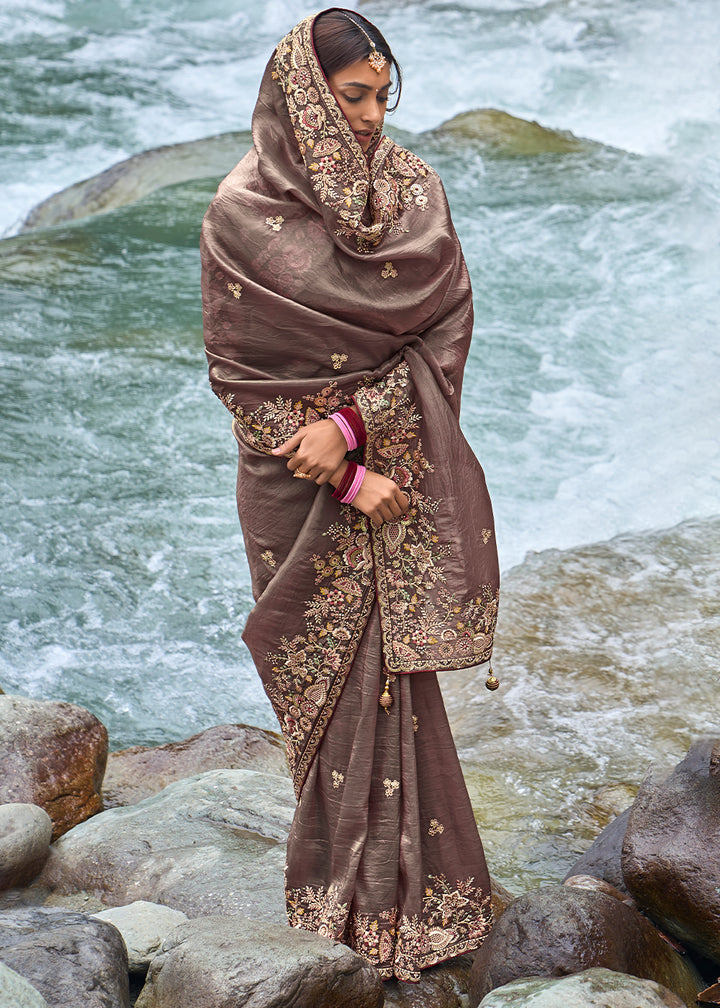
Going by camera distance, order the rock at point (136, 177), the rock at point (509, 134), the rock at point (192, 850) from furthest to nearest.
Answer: the rock at point (509, 134) < the rock at point (136, 177) < the rock at point (192, 850)

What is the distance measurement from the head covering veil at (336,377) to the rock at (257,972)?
399 mm

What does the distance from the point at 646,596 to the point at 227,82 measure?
1075 cm

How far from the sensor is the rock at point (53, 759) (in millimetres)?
3418

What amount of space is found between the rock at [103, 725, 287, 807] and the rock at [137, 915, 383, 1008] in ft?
4.78

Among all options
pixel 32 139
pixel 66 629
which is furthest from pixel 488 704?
pixel 32 139

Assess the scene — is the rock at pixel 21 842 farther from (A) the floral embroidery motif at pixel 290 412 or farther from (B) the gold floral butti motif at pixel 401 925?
(A) the floral embroidery motif at pixel 290 412

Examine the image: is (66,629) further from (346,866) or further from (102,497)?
(346,866)

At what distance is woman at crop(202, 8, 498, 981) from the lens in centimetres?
217

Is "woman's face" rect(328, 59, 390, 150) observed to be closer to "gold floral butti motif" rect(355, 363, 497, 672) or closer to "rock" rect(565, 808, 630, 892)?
"gold floral butti motif" rect(355, 363, 497, 672)

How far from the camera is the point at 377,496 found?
2.24m

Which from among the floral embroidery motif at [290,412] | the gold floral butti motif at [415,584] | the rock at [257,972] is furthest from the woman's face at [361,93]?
the rock at [257,972]

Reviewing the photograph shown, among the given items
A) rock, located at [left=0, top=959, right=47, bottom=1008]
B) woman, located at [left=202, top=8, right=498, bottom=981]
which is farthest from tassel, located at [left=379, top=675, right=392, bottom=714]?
rock, located at [left=0, top=959, right=47, bottom=1008]

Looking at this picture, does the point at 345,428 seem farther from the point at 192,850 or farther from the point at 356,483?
the point at 192,850

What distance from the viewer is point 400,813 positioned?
97.0 inches
